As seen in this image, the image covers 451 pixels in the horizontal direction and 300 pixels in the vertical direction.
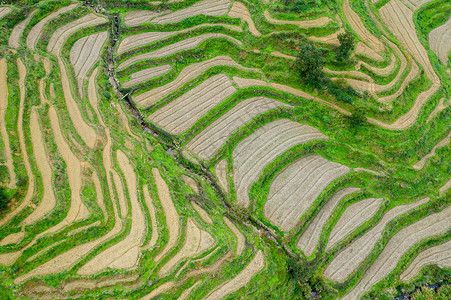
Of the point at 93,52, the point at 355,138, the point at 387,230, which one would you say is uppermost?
the point at 93,52

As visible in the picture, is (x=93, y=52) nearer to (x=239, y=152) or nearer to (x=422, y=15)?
(x=239, y=152)

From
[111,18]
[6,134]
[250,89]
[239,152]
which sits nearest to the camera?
[6,134]

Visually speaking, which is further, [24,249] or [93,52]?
[93,52]

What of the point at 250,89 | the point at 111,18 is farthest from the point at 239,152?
the point at 111,18

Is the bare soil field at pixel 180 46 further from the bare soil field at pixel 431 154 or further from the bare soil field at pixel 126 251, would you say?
the bare soil field at pixel 431 154

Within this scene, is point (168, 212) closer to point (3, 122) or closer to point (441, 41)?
point (3, 122)

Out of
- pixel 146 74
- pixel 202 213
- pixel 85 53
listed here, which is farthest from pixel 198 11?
pixel 202 213

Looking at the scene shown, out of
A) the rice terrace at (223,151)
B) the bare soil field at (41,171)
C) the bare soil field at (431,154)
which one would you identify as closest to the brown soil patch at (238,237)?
Result: the rice terrace at (223,151)

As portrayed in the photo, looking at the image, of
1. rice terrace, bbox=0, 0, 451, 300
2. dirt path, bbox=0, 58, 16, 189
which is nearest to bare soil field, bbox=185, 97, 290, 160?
rice terrace, bbox=0, 0, 451, 300
